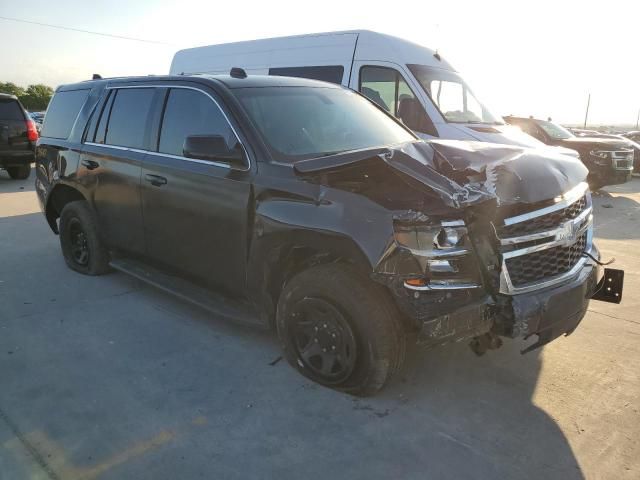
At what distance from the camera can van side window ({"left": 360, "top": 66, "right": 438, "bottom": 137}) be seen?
7254mm

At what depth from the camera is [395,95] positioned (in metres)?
7.68

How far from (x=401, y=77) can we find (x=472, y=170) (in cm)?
493

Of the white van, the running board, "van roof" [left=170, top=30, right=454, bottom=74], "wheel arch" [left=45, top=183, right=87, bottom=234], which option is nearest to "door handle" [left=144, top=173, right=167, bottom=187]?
the running board

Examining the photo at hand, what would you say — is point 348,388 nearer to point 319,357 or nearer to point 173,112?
point 319,357

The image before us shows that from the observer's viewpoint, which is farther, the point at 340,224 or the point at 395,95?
the point at 395,95

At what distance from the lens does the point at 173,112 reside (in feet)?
13.5

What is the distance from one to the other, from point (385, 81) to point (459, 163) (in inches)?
198

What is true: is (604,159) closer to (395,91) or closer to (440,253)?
(395,91)

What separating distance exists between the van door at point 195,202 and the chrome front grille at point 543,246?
1.61 m

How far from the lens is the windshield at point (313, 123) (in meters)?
3.56

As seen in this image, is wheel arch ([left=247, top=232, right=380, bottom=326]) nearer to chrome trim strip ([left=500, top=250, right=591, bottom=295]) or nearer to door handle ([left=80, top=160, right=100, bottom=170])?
chrome trim strip ([left=500, top=250, right=591, bottom=295])

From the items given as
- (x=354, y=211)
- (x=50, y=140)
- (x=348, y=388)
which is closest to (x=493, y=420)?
(x=348, y=388)

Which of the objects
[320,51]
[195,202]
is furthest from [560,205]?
[320,51]

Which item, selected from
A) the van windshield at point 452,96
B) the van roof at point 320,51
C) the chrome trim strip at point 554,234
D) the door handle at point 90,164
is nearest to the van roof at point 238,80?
the door handle at point 90,164
